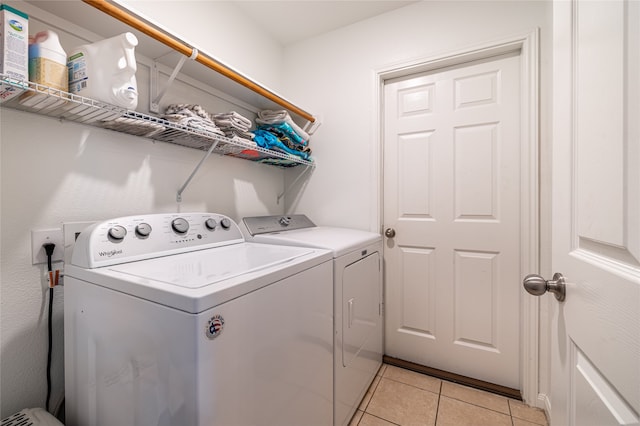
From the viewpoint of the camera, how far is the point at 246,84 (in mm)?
1514

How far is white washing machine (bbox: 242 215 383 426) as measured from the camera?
1321mm

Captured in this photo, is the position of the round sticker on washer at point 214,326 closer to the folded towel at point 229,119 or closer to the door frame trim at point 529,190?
the folded towel at point 229,119

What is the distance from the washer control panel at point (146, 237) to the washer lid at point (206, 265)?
4 cm

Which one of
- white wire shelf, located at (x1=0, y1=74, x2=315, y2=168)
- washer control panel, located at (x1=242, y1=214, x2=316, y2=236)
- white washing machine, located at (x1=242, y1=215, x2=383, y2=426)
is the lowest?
white washing machine, located at (x1=242, y1=215, x2=383, y2=426)

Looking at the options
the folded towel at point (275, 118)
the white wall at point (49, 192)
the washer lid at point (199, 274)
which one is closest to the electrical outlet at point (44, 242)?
the white wall at point (49, 192)

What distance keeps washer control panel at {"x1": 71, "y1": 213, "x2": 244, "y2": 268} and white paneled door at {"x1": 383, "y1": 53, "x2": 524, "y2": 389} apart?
1.28m

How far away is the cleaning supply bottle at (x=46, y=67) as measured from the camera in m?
0.86

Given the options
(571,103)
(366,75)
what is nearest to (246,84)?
(366,75)

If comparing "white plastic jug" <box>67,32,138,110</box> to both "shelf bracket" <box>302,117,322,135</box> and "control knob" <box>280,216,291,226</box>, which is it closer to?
"control knob" <box>280,216,291,226</box>

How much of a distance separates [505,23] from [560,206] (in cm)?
157

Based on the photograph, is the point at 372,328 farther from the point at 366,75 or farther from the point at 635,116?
the point at 366,75

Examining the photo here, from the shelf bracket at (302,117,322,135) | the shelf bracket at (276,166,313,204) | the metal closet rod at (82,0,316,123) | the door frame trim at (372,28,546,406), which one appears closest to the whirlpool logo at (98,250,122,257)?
the metal closet rod at (82,0,316,123)

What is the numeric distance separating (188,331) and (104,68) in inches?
36.9

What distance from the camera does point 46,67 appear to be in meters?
0.86
